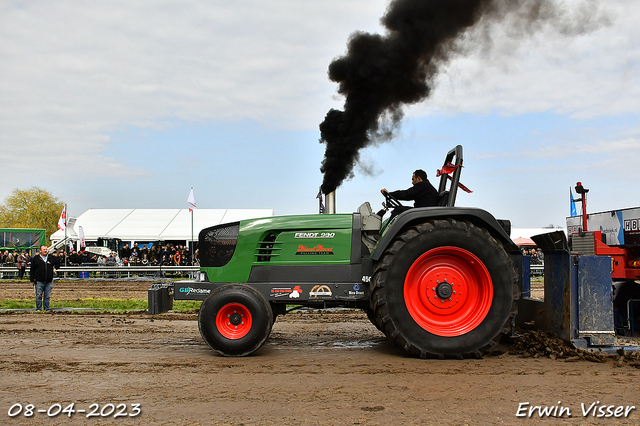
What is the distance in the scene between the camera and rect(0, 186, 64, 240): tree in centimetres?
→ 5734

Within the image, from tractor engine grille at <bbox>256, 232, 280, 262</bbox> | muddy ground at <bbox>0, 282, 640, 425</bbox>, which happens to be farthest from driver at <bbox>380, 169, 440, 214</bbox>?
muddy ground at <bbox>0, 282, 640, 425</bbox>

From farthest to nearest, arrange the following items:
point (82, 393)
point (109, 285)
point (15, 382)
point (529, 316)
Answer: point (109, 285), point (529, 316), point (15, 382), point (82, 393)

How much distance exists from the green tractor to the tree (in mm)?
60092

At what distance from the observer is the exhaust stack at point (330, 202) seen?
7.57 metres

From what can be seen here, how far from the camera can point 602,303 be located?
530cm

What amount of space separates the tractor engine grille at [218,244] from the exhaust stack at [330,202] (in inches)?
74.5

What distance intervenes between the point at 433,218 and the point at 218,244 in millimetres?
2538

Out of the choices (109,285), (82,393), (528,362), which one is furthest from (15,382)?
(109,285)

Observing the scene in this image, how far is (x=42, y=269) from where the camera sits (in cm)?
1111

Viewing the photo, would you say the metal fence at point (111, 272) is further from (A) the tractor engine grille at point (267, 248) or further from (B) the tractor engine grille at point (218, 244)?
(A) the tractor engine grille at point (267, 248)

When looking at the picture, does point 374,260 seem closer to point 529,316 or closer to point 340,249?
point 340,249

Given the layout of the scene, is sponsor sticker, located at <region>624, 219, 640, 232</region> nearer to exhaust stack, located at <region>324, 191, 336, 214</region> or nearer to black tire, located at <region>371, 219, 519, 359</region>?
black tire, located at <region>371, 219, 519, 359</region>

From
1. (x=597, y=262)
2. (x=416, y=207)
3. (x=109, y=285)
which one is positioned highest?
(x=416, y=207)

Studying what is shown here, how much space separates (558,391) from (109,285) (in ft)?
58.3
